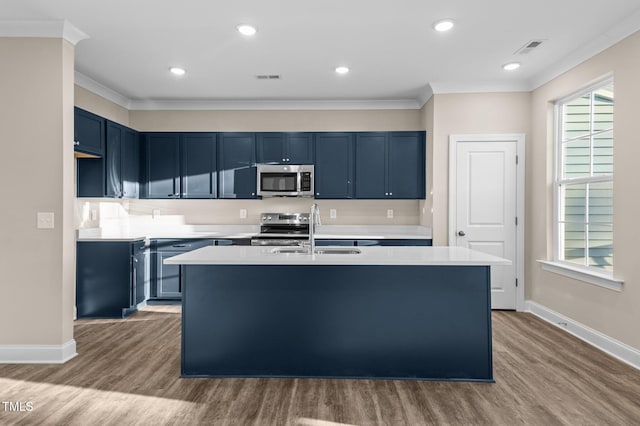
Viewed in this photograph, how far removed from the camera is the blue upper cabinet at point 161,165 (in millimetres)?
5375

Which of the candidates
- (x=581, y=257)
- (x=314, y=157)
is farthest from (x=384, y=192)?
(x=581, y=257)

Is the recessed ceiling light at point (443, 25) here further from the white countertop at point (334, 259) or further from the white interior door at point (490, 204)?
the white countertop at point (334, 259)

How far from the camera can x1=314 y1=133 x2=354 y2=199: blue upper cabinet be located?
5344 mm

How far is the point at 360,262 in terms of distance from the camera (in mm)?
2582

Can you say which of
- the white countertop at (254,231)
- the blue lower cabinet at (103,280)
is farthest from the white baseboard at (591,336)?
the blue lower cabinet at (103,280)

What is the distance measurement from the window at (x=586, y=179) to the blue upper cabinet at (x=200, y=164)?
4.06 meters

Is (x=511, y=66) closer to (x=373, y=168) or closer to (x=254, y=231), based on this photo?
(x=373, y=168)

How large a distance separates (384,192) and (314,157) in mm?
1028

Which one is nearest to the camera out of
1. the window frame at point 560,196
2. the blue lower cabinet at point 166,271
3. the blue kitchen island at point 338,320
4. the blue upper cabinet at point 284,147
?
the blue kitchen island at point 338,320

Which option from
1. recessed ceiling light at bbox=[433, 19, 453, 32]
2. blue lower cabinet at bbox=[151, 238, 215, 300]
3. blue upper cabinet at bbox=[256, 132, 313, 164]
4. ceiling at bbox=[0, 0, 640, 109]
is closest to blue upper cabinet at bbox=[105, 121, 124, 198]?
ceiling at bbox=[0, 0, 640, 109]

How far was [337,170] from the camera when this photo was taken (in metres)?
5.35

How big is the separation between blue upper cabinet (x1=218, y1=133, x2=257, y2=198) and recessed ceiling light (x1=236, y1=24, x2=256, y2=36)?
2.10m

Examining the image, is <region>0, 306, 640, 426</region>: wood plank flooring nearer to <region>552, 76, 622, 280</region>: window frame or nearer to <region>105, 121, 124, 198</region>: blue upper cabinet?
<region>552, 76, 622, 280</region>: window frame

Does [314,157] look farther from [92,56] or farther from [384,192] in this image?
[92,56]
